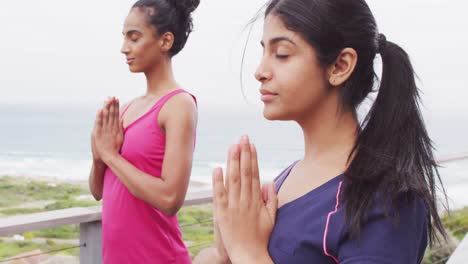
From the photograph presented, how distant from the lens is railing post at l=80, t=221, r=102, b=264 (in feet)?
5.52

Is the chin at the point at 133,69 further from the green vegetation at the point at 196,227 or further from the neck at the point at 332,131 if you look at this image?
the neck at the point at 332,131

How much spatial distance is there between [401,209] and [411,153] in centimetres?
12

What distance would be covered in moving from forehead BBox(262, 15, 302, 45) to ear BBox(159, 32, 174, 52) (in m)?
0.74

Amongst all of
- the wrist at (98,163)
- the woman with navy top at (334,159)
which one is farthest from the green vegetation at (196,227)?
the woman with navy top at (334,159)

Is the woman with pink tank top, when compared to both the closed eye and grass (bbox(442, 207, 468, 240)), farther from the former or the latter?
grass (bbox(442, 207, 468, 240))

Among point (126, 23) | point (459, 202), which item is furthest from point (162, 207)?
point (459, 202)

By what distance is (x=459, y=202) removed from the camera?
3697 millimetres

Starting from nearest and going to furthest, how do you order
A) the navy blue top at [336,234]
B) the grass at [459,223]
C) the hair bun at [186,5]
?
the navy blue top at [336,234], the hair bun at [186,5], the grass at [459,223]

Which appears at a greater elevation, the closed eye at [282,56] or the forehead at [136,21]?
the forehead at [136,21]

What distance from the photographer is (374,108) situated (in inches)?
35.3

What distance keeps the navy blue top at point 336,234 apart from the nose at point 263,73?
0.61 feet

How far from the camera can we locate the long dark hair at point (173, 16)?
1.60m

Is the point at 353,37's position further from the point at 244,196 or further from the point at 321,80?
the point at 244,196

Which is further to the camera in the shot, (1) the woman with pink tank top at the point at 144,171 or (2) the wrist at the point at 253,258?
(1) the woman with pink tank top at the point at 144,171
